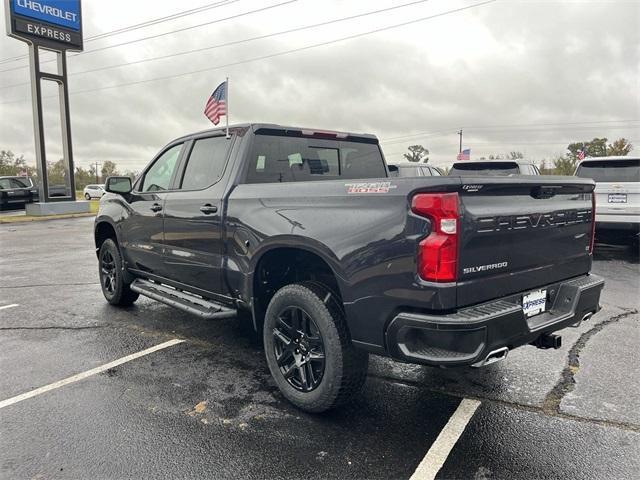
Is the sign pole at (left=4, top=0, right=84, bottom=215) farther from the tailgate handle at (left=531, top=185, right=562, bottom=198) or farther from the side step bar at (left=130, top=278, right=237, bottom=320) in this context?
the tailgate handle at (left=531, top=185, right=562, bottom=198)

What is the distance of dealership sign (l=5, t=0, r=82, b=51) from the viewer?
18.7m

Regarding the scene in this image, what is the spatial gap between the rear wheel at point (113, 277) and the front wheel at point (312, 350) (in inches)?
117

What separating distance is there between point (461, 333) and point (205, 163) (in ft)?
9.27

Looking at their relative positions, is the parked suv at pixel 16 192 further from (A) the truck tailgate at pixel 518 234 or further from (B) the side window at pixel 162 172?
(A) the truck tailgate at pixel 518 234

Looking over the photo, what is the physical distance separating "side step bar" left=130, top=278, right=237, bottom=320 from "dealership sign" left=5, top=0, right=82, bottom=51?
18847 millimetres

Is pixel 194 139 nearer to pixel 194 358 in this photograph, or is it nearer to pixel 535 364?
pixel 194 358

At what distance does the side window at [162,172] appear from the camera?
477 cm

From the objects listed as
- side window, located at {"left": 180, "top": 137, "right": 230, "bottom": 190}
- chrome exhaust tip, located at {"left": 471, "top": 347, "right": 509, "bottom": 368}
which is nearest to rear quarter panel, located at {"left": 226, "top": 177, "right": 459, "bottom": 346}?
chrome exhaust tip, located at {"left": 471, "top": 347, "right": 509, "bottom": 368}

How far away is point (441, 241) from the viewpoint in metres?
2.47

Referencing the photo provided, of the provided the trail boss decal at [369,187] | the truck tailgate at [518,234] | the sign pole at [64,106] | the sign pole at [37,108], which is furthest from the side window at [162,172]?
the sign pole at [64,106]

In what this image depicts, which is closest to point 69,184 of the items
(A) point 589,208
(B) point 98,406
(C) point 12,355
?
(C) point 12,355

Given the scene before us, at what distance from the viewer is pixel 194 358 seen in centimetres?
420

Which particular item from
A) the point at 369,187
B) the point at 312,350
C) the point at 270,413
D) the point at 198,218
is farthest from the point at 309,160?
the point at 270,413

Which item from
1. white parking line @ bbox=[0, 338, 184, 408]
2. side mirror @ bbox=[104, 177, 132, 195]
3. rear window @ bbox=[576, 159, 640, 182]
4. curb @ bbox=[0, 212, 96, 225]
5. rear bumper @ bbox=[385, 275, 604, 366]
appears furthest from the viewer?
curb @ bbox=[0, 212, 96, 225]
